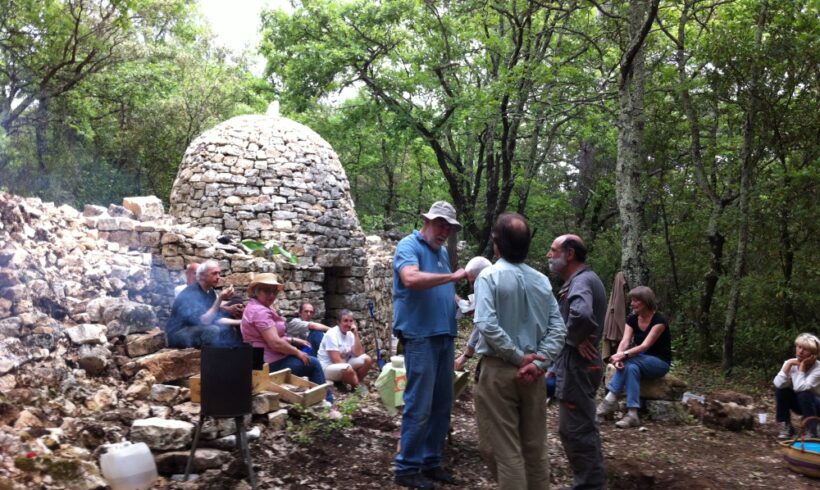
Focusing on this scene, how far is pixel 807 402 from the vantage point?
18.4ft

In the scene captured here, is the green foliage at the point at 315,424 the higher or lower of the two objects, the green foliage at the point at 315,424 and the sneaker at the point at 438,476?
the higher

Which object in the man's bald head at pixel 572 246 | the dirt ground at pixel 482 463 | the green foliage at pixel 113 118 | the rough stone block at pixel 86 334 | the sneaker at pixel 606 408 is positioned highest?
the green foliage at pixel 113 118

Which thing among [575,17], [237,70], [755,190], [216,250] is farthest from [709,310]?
[237,70]

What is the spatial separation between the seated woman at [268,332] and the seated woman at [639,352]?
2.91m

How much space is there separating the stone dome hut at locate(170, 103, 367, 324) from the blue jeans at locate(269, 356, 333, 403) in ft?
12.5

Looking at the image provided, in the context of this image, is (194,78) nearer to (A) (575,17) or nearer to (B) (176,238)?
(A) (575,17)

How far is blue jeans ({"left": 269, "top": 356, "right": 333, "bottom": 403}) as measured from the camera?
585 cm

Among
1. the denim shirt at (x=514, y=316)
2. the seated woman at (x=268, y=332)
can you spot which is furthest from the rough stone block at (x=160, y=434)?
the denim shirt at (x=514, y=316)

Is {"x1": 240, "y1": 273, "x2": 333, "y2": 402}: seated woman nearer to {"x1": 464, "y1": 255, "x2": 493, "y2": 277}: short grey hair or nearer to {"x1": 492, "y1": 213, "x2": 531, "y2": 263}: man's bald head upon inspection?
{"x1": 464, "y1": 255, "x2": 493, "y2": 277}: short grey hair

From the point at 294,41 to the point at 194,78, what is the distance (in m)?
4.80

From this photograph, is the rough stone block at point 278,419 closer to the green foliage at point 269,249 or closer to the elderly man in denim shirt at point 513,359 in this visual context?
the elderly man in denim shirt at point 513,359

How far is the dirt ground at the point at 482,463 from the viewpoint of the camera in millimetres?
4395

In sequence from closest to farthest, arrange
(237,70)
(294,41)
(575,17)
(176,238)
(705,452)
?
1. (705,452)
2. (176,238)
3. (575,17)
4. (294,41)
5. (237,70)

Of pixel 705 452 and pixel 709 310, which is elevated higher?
pixel 709 310
